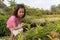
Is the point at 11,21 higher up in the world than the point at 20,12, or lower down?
lower down

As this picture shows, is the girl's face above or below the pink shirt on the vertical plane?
above

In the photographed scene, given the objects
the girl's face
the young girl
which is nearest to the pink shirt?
the young girl

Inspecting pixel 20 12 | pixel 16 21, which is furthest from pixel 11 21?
pixel 20 12

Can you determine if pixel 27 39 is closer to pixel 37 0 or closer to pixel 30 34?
pixel 30 34

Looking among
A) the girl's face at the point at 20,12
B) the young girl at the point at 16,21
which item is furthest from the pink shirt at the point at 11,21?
the girl's face at the point at 20,12

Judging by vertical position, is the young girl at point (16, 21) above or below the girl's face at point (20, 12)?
below

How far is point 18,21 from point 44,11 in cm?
487

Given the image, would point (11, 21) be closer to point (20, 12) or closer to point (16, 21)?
point (16, 21)

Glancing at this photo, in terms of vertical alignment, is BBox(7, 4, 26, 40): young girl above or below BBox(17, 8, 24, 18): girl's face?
below

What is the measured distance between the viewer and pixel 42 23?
844 cm

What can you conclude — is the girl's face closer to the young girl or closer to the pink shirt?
the young girl

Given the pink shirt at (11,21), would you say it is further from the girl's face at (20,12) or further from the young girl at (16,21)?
the girl's face at (20,12)

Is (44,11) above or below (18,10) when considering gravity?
below

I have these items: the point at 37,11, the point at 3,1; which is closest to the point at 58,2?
the point at 37,11
